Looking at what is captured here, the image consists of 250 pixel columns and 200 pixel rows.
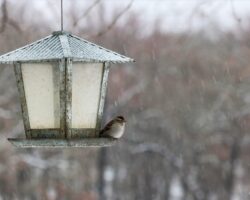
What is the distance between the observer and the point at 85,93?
4816mm

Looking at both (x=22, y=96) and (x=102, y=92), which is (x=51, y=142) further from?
(x=102, y=92)

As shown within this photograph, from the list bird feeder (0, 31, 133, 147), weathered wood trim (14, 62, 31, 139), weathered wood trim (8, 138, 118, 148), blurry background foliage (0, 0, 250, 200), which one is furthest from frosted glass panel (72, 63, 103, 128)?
blurry background foliage (0, 0, 250, 200)

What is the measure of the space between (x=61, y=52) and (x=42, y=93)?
0.31 meters

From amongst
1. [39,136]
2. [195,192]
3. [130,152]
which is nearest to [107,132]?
[39,136]

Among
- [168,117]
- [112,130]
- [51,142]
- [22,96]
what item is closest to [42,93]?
[22,96]

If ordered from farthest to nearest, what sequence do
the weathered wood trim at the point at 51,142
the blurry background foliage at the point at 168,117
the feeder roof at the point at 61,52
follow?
the blurry background foliage at the point at 168,117
the weathered wood trim at the point at 51,142
the feeder roof at the point at 61,52

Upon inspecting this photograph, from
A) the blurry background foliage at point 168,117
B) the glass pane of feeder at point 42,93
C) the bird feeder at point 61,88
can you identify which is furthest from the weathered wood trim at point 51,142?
the blurry background foliage at point 168,117

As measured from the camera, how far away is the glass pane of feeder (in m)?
4.73

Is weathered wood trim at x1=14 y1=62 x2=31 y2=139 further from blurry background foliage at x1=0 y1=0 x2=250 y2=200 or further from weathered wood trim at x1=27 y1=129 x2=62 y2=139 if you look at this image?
blurry background foliage at x1=0 y1=0 x2=250 y2=200

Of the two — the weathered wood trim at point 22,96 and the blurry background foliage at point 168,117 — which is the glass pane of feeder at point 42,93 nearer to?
the weathered wood trim at point 22,96

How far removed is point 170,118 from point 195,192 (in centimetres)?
539

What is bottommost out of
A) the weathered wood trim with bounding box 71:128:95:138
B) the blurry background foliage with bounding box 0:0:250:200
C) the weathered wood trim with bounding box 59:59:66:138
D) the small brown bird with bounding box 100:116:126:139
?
the blurry background foliage with bounding box 0:0:250:200

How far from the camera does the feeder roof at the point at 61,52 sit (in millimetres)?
4560

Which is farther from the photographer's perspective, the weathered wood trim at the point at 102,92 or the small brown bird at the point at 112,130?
the small brown bird at the point at 112,130
